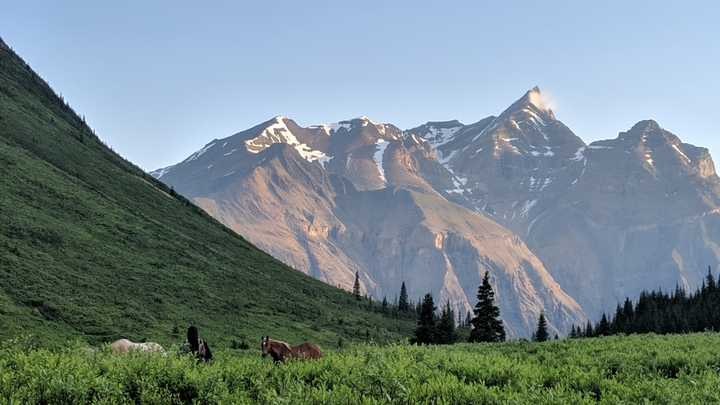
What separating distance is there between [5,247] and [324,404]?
267 feet

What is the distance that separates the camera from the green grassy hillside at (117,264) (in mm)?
71181

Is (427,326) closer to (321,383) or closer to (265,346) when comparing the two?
(265,346)

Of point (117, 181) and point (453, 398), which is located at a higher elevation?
point (117, 181)

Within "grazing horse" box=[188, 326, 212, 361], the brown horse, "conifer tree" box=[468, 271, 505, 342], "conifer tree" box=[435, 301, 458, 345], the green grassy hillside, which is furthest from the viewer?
"conifer tree" box=[435, 301, 458, 345]

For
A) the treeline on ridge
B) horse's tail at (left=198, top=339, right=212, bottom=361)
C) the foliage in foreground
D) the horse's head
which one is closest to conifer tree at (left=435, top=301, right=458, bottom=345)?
the treeline on ridge

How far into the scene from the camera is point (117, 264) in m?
97.2

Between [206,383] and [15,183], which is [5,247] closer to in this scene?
[15,183]

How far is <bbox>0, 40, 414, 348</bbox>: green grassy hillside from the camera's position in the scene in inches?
2802

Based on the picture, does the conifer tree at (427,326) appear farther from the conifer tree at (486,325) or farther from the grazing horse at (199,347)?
the grazing horse at (199,347)

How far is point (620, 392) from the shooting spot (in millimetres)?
15672

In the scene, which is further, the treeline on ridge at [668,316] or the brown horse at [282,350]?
the treeline on ridge at [668,316]

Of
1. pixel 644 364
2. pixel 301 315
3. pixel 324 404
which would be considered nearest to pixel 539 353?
pixel 644 364

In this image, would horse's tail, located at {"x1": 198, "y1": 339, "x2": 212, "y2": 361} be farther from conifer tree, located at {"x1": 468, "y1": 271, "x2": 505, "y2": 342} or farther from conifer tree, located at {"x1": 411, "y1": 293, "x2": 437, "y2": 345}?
conifer tree, located at {"x1": 468, "y1": 271, "x2": 505, "y2": 342}

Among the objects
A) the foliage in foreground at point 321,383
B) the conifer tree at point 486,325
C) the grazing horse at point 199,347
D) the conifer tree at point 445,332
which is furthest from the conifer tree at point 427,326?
the foliage in foreground at point 321,383
